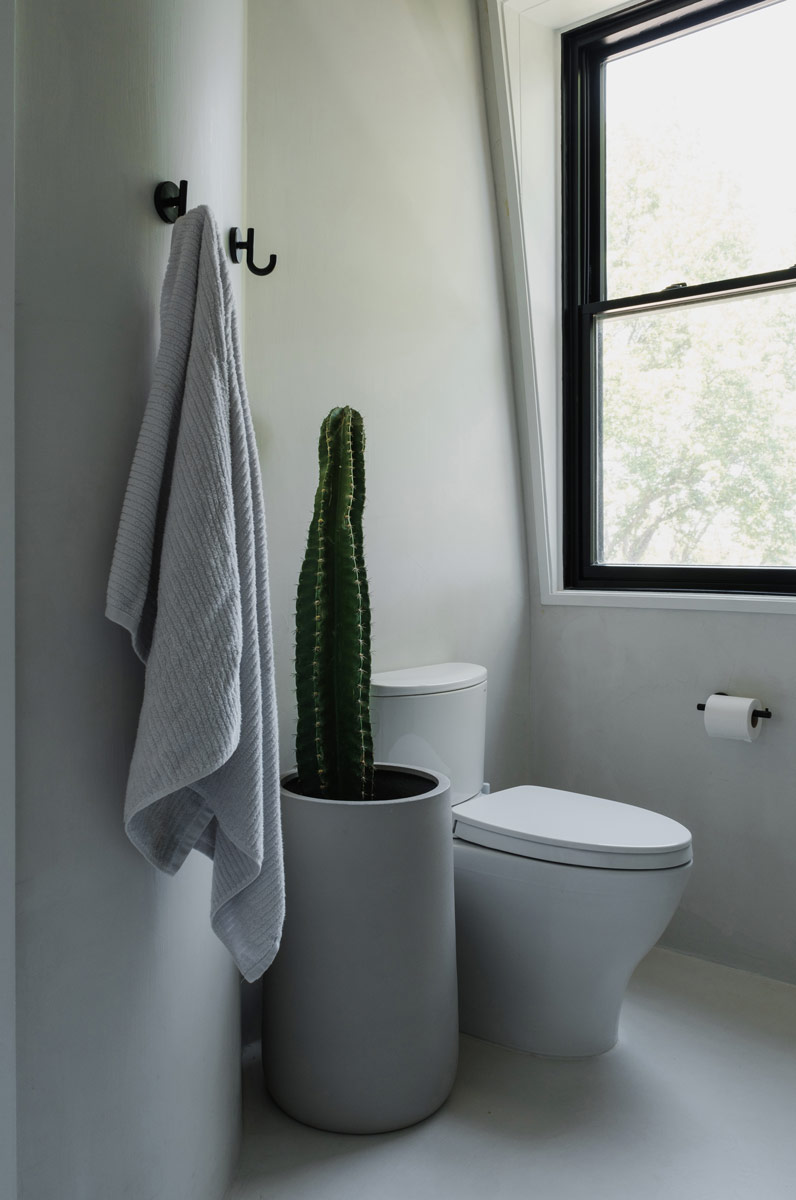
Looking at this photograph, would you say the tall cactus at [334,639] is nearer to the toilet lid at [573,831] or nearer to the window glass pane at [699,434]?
the toilet lid at [573,831]

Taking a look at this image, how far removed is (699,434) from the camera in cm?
217

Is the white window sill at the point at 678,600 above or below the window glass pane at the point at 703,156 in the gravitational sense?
below

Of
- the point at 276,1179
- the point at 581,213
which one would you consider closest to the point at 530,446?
the point at 581,213

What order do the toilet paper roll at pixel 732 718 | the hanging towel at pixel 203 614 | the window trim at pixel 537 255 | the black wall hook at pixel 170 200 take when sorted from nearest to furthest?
the hanging towel at pixel 203 614
the black wall hook at pixel 170 200
the toilet paper roll at pixel 732 718
the window trim at pixel 537 255

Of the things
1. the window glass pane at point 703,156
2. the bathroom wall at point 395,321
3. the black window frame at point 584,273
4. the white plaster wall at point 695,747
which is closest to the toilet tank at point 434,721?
the bathroom wall at point 395,321

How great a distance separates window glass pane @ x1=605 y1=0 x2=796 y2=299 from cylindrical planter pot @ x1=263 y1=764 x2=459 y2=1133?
1.52 metres

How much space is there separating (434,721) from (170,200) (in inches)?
41.8

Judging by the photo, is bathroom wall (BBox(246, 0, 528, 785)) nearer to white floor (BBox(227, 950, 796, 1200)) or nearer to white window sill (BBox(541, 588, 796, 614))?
white window sill (BBox(541, 588, 796, 614))

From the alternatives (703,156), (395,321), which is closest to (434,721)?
(395,321)

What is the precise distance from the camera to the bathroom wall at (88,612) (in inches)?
31.8

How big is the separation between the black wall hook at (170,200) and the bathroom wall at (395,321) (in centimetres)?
55

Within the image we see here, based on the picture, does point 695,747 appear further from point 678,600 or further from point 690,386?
point 690,386

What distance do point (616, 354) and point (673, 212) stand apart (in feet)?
1.16

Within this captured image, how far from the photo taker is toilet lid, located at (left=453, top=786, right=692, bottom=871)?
1529mm
